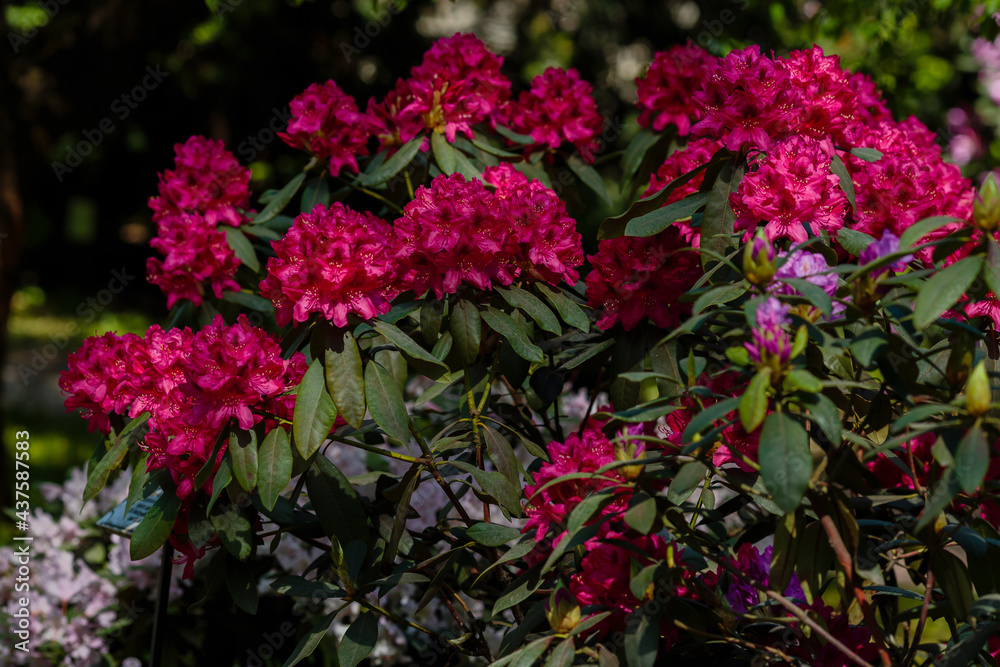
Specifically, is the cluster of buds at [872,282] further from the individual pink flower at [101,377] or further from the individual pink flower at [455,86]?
the individual pink flower at [101,377]

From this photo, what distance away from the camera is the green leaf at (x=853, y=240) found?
1385 millimetres

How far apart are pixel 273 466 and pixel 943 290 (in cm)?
98

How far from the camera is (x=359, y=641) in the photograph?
56.0 inches

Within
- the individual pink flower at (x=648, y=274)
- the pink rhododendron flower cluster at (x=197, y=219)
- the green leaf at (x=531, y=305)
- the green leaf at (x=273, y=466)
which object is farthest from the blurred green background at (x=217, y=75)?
the green leaf at (x=273, y=466)

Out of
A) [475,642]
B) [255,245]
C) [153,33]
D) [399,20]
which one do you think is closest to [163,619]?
[475,642]

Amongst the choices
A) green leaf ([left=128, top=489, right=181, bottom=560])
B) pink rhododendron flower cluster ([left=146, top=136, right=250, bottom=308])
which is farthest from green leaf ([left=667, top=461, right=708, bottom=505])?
pink rhododendron flower cluster ([left=146, top=136, right=250, bottom=308])

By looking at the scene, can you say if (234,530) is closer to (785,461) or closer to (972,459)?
(785,461)

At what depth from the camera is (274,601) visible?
7.61ft

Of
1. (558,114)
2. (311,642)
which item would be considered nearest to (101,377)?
(311,642)

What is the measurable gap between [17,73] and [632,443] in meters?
3.73

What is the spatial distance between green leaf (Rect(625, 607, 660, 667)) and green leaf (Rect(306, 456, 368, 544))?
520mm

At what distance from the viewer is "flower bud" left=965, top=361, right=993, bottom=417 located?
0.99 meters

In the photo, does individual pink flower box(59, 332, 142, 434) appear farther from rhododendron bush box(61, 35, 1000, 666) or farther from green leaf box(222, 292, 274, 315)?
green leaf box(222, 292, 274, 315)

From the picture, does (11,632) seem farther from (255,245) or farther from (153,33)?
(153,33)
